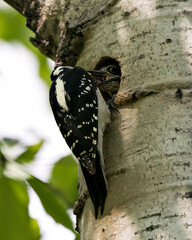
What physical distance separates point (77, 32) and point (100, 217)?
1.57 metres

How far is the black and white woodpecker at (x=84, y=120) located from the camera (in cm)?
279

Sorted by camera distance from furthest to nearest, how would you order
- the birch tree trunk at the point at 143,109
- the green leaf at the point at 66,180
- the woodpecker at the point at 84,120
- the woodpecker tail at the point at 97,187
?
the green leaf at the point at 66,180 < the woodpecker at the point at 84,120 < the woodpecker tail at the point at 97,187 < the birch tree trunk at the point at 143,109

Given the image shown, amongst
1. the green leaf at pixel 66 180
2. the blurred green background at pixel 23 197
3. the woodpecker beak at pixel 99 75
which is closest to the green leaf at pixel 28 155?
the blurred green background at pixel 23 197

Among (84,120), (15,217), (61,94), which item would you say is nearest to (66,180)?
(61,94)

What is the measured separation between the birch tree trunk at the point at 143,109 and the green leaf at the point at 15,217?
14.4 inches

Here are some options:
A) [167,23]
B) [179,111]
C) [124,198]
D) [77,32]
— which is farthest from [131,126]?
[77,32]

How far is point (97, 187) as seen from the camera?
269 cm

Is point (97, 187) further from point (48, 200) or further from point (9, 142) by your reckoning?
point (9, 142)

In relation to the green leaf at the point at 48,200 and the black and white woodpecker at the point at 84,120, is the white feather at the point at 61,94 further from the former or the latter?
the green leaf at the point at 48,200

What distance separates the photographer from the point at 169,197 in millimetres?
2303

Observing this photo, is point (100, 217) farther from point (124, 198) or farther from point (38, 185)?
point (38, 185)

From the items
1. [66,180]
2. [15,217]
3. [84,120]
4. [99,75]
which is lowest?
[66,180]

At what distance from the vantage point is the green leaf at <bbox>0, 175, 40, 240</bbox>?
94.7 inches

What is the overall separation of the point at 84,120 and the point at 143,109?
58cm
